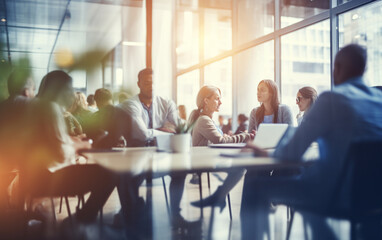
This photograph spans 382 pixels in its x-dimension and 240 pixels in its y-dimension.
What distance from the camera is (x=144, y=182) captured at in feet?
5.91

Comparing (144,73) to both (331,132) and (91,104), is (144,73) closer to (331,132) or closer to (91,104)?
(91,104)

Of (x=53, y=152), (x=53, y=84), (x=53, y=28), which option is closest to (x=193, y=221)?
(x=53, y=152)

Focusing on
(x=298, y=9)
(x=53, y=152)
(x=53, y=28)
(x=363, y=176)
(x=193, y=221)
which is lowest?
(x=193, y=221)

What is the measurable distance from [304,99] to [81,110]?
1820 mm

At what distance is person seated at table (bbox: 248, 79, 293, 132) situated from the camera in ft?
10.2

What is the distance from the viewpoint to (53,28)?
1869mm

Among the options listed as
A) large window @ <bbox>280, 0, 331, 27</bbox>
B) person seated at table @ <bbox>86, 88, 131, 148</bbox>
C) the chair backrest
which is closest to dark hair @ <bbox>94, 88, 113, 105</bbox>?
person seated at table @ <bbox>86, 88, 131, 148</bbox>

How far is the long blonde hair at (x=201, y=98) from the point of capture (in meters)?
2.27

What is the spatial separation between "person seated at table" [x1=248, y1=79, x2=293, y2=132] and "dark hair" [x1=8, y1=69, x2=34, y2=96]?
6.51ft

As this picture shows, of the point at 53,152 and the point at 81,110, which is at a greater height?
the point at 81,110

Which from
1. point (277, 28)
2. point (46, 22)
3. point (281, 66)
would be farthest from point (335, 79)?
point (277, 28)

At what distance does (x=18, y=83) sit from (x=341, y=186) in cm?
162

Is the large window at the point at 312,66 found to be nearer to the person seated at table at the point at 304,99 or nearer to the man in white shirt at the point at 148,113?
the person seated at table at the point at 304,99

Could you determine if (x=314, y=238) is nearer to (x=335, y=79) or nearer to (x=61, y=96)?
(x=335, y=79)
